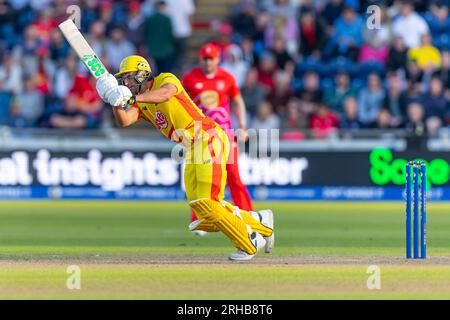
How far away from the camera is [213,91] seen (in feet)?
41.9

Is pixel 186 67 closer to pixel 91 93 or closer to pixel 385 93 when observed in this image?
pixel 91 93

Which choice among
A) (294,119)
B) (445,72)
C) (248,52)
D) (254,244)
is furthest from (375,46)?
(254,244)

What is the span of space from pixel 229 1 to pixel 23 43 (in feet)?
12.1

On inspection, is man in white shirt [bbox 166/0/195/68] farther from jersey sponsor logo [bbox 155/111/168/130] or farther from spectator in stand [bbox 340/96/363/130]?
jersey sponsor logo [bbox 155/111/168/130]

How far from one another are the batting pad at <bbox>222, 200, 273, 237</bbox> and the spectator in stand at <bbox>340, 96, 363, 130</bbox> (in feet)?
28.1

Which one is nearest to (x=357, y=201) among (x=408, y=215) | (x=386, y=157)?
(x=386, y=157)

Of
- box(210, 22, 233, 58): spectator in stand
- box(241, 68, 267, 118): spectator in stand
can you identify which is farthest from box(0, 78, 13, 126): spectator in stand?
box(241, 68, 267, 118): spectator in stand

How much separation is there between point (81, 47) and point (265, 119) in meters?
9.53

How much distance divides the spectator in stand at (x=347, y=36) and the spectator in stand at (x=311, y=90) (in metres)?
0.73

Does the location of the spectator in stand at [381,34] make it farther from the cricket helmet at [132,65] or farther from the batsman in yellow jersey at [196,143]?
the cricket helmet at [132,65]

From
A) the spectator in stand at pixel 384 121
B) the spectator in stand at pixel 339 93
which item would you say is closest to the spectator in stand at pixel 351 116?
the spectator in stand at pixel 339 93

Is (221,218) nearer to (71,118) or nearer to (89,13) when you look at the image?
(71,118)

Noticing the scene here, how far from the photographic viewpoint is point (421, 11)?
20375 millimetres

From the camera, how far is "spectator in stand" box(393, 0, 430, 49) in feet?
65.0
